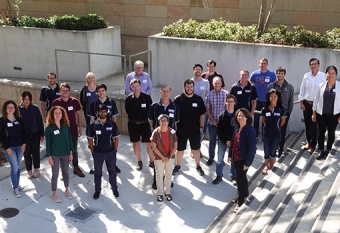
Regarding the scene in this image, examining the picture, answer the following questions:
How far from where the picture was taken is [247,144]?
256 inches

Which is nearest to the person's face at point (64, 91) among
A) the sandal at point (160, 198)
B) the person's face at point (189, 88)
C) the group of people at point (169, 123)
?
the group of people at point (169, 123)

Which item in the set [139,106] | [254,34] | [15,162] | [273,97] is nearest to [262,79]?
[273,97]

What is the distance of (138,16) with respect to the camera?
564 inches

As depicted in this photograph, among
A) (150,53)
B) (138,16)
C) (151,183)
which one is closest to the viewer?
(151,183)

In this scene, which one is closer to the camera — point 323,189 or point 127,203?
point 323,189

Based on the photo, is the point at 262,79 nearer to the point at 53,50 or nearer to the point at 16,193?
the point at 16,193

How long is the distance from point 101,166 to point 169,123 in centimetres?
128

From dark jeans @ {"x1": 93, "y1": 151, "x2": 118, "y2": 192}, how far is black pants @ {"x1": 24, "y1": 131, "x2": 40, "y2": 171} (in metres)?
1.31

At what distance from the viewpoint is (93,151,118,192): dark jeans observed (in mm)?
7094

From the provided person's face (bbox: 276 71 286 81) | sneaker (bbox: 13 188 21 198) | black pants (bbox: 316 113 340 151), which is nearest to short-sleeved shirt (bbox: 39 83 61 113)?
sneaker (bbox: 13 188 21 198)

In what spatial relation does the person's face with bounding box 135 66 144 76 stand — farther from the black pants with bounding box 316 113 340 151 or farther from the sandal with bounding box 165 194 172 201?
the black pants with bounding box 316 113 340 151

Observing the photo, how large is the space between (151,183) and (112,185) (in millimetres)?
799

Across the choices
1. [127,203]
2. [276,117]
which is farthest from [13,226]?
[276,117]

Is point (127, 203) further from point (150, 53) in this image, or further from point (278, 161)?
point (150, 53)
